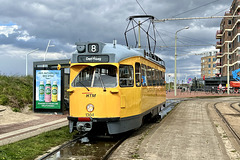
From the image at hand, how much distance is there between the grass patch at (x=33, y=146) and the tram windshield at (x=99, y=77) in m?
1.92

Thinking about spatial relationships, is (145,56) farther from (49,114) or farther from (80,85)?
(49,114)

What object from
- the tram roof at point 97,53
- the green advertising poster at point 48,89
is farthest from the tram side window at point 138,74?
the green advertising poster at point 48,89

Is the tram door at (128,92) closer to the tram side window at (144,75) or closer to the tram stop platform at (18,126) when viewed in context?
the tram side window at (144,75)

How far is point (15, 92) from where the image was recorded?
19.3 metres

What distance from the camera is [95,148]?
803 cm

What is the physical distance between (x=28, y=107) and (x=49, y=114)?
8.91 ft

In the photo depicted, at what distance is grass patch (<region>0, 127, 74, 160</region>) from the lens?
Answer: 6.94 meters

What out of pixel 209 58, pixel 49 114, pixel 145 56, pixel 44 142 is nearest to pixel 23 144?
pixel 44 142

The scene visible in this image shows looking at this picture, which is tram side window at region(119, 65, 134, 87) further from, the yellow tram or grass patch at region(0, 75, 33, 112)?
grass patch at region(0, 75, 33, 112)

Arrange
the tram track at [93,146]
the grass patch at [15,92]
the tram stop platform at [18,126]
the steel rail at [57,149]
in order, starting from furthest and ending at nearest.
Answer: the grass patch at [15,92] < the tram stop platform at [18,126] < the tram track at [93,146] < the steel rail at [57,149]

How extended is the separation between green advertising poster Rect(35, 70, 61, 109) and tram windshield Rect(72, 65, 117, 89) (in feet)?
24.5

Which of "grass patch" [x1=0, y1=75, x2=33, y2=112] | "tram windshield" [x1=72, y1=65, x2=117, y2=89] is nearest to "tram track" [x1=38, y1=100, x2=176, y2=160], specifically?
"tram windshield" [x1=72, y1=65, x2=117, y2=89]

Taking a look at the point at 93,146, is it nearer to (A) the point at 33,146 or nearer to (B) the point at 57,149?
(B) the point at 57,149

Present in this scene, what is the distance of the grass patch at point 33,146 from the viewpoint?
694cm
